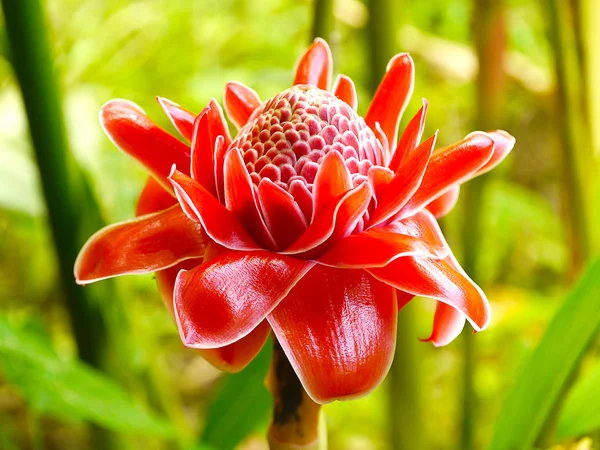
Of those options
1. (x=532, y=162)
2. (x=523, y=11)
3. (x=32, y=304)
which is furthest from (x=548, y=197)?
(x=32, y=304)

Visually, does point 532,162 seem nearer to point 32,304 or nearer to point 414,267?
point 32,304

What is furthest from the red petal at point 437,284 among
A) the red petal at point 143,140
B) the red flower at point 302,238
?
the red petal at point 143,140

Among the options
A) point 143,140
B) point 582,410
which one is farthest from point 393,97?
point 582,410

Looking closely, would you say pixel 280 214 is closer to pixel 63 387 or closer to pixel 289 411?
pixel 289 411

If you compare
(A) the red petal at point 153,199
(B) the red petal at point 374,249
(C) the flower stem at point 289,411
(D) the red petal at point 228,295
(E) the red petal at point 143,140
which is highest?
(B) the red petal at point 374,249

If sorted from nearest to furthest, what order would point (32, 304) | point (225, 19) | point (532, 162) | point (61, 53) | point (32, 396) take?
point (32, 396)
point (61, 53)
point (32, 304)
point (225, 19)
point (532, 162)

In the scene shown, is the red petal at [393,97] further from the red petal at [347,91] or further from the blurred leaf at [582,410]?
the blurred leaf at [582,410]
